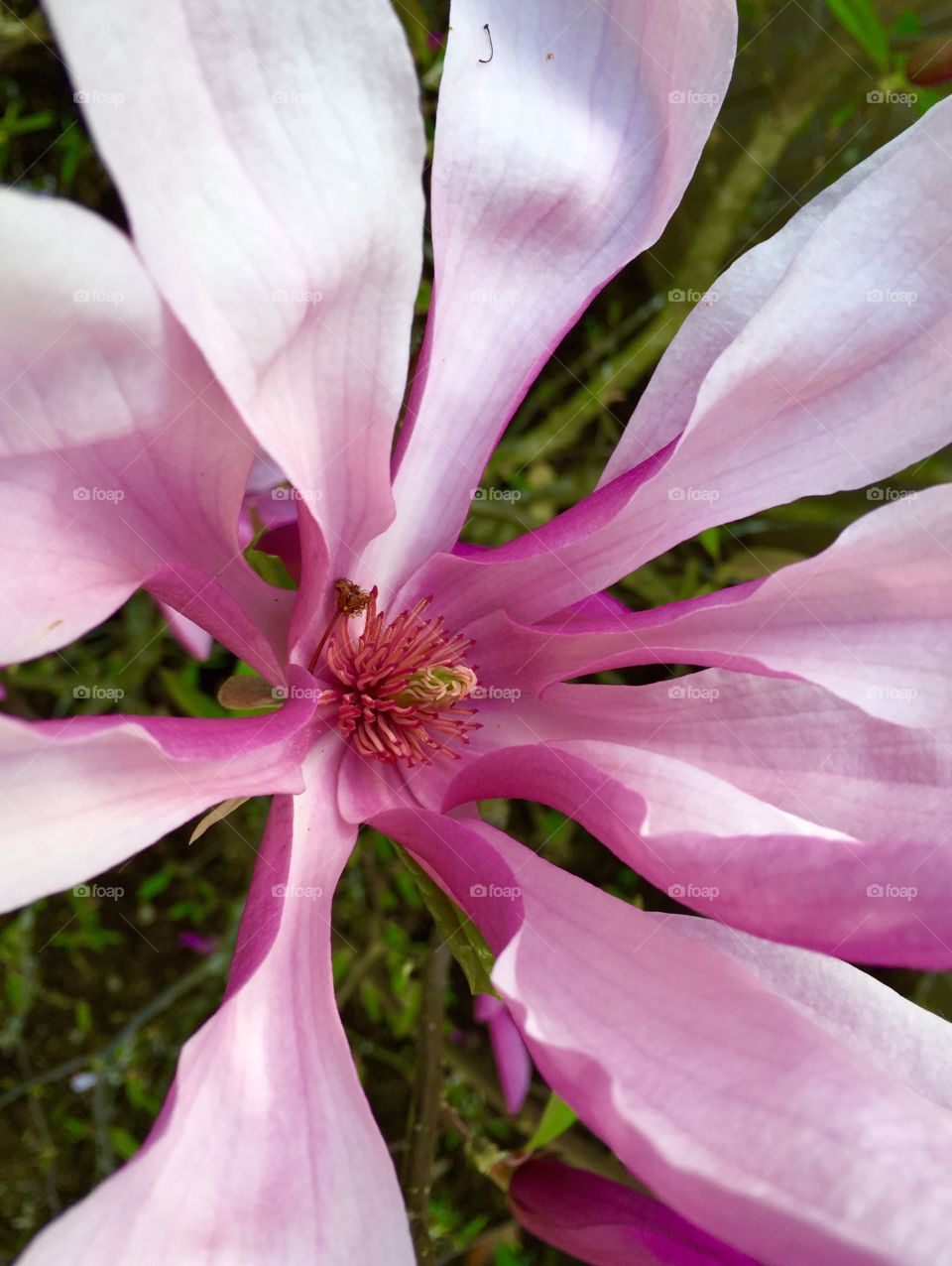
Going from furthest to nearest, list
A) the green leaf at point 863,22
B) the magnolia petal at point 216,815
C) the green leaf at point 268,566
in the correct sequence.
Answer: the green leaf at point 863,22, the green leaf at point 268,566, the magnolia petal at point 216,815

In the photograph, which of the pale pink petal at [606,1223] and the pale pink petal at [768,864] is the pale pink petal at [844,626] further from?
the pale pink petal at [606,1223]

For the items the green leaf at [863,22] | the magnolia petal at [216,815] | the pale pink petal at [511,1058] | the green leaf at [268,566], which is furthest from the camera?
the pale pink petal at [511,1058]

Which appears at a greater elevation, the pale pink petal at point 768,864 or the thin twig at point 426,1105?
the pale pink petal at point 768,864

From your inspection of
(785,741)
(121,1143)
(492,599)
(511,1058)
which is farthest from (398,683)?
(121,1143)

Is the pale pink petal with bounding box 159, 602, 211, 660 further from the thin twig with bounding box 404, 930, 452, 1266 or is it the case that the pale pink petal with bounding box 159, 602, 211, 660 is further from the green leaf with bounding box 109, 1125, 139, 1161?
the green leaf with bounding box 109, 1125, 139, 1161

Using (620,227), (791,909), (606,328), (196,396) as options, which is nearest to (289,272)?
(196,396)

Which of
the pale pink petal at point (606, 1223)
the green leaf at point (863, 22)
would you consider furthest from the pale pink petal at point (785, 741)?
the green leaf at point (863, 22)
